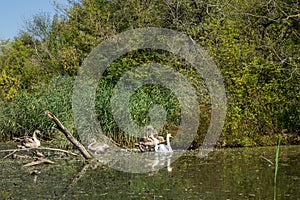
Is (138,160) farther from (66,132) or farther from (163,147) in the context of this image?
(163,147)

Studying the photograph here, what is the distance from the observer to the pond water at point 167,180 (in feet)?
21.7

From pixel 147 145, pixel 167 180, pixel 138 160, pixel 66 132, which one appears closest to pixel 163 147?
pixel 147 145

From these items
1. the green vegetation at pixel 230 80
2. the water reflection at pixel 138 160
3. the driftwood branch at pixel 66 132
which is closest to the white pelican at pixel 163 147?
the water reflection at pixel 138 160

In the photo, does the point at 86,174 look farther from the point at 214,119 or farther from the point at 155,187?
the point at 214,119

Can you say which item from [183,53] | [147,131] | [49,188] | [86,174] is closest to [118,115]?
[147,131]

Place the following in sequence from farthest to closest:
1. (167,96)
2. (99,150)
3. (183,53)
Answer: (183,53) → (167,96) → (99,150)

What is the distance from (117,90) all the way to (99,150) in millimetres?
2772

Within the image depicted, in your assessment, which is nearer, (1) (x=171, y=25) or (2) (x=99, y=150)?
(2) (x=99, y=150)

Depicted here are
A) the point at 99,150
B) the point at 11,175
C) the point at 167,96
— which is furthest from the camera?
the point at 167,96

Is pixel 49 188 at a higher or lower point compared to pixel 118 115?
lower

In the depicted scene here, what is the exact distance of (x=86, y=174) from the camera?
28.9 feet

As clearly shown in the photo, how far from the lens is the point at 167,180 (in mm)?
7855

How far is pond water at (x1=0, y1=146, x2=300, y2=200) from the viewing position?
662 centimetres

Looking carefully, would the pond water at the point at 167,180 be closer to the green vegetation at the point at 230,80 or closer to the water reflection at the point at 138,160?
the water reflection at the point at 138,160
